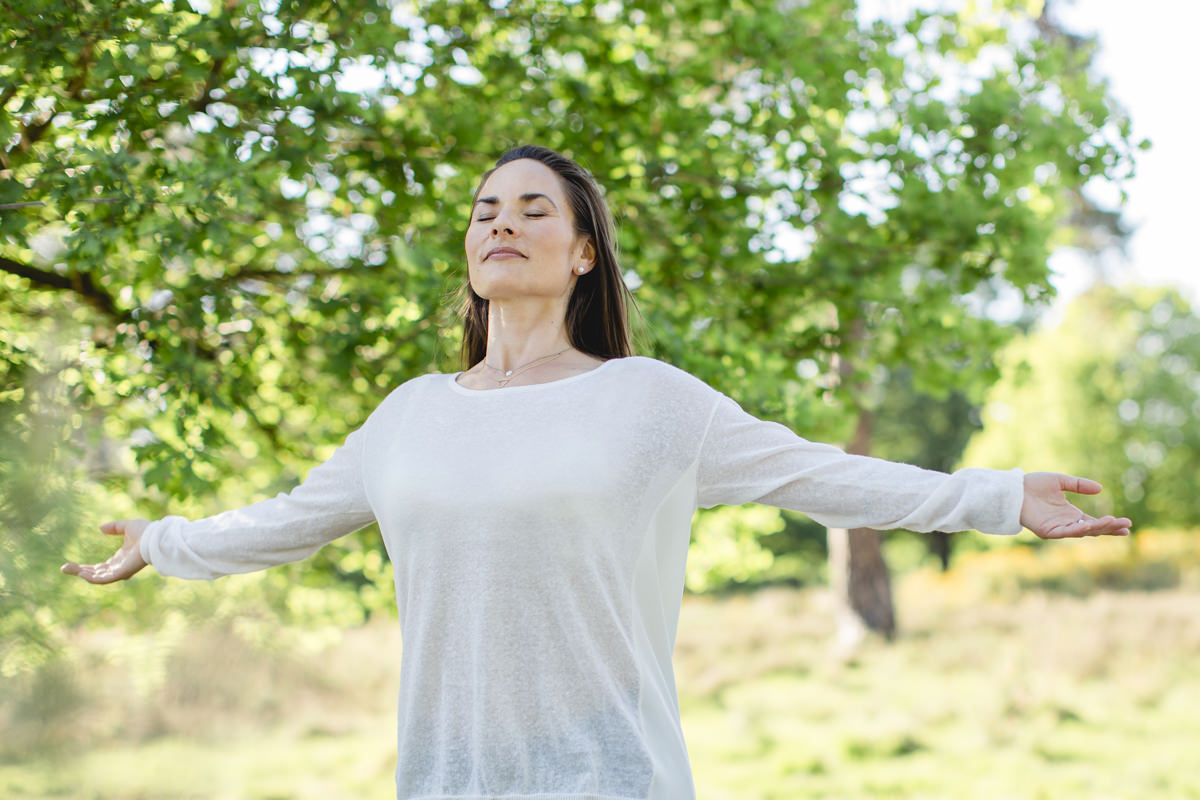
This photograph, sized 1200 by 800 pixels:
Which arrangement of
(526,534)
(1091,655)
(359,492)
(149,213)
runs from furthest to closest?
(1091,655) < (149,213) < (359,492) < (526,534)

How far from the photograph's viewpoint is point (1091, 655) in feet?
40.6

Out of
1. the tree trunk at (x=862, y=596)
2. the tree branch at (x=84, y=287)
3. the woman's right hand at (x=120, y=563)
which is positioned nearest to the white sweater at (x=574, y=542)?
the woman's right hand at (x=120, y=563)

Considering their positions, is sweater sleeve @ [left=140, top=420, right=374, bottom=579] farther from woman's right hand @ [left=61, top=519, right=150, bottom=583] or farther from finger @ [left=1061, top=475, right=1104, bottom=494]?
finger @ [left=1061, top=475, right=1104, bottom=494]

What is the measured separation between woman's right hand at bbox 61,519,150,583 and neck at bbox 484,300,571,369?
3.13 ft

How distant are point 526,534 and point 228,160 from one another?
81.3 inches

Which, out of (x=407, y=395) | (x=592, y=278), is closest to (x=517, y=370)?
→ (x=407, y=395)

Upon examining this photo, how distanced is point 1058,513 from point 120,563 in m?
2.04

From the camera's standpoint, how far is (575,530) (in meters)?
1.88

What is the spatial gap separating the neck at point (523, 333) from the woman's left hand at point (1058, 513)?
1.01 meters

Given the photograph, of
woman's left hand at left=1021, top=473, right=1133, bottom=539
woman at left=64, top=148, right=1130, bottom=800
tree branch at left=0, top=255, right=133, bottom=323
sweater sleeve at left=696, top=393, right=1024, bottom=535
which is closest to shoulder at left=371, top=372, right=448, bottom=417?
woman at left=64, top=148, right=1130, bottom=800

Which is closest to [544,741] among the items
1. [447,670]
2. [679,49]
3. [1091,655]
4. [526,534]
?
[447,670]

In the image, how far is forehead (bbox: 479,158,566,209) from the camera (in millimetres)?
2264

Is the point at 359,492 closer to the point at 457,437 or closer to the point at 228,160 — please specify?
the point at 457,437

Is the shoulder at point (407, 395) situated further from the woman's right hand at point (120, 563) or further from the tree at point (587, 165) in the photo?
the tree at point (587, 165)
